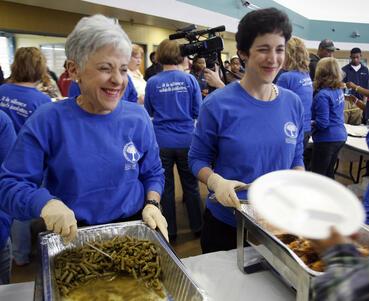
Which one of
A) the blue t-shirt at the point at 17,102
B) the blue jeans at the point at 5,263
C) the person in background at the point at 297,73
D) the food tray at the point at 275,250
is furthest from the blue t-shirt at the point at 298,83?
the blue jeans at the point at 5,263

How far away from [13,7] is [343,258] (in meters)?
5.14

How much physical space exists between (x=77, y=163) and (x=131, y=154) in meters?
0.15

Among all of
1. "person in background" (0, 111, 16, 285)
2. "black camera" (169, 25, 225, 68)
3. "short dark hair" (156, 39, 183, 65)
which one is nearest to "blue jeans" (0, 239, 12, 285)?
"person in background" (0, 111, 16, 285)

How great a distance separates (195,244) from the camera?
92.1 inches

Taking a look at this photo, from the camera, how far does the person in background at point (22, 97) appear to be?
2.00 metres

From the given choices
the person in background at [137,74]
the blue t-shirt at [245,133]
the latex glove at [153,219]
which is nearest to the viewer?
the latex glove at [153,219]

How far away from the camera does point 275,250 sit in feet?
2.56

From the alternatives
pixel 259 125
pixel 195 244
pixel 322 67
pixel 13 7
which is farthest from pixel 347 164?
pixel 13 7

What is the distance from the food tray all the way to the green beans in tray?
0.77 ft

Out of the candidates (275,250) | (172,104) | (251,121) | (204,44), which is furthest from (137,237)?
(172,104)

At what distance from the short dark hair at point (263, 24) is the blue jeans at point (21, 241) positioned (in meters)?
1.62

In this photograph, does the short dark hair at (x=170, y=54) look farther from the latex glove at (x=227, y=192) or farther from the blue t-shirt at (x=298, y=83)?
the latex glove at (x=227, y=192)

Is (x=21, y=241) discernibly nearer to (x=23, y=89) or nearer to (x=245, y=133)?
(x=23, y=89)

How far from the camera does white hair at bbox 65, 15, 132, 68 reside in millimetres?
843
